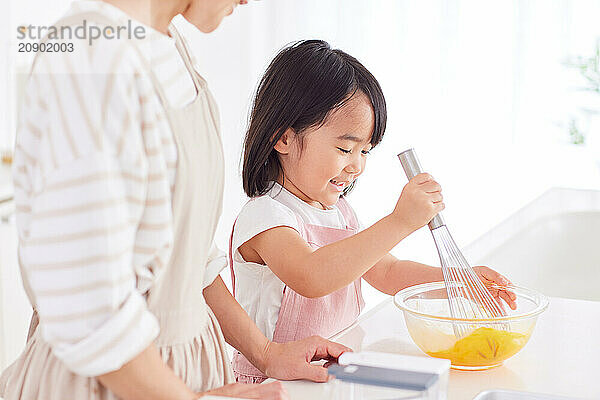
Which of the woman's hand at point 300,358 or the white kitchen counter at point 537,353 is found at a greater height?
the woman's hand at point 300,358

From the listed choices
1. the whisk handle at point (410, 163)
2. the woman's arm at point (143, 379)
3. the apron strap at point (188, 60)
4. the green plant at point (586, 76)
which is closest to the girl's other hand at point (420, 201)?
the whisk handle at point (410, 163)

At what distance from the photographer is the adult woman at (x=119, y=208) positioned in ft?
1.86

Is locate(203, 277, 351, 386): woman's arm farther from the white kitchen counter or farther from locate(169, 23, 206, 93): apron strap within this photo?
locate(169, 23, 206, 93): apron strap

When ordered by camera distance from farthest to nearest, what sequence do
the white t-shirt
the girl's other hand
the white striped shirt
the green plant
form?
the green plant, the white t-shirt, the girl's other hand, the white striped shirt

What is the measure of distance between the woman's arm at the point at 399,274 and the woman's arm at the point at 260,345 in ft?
1.06

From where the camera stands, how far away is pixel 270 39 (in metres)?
3.10

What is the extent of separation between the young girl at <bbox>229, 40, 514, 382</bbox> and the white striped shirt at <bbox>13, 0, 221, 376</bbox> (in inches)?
19.6

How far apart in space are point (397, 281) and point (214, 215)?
22.5 inches

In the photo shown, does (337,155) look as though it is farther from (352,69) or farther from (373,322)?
(373,322)

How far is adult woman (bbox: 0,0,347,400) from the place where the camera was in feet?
1.86

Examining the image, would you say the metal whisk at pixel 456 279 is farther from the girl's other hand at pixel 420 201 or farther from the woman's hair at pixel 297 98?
the woman's hair at pixel 297 98

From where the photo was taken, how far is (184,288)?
730 millimetres

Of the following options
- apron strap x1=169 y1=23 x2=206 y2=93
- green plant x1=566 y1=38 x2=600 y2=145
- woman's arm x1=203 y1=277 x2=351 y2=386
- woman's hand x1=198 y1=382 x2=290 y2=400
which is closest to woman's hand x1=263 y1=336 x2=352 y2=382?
woman's arm x1=203 y1=277 x2=351 y2=386

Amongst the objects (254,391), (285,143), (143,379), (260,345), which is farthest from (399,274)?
(143,379)
